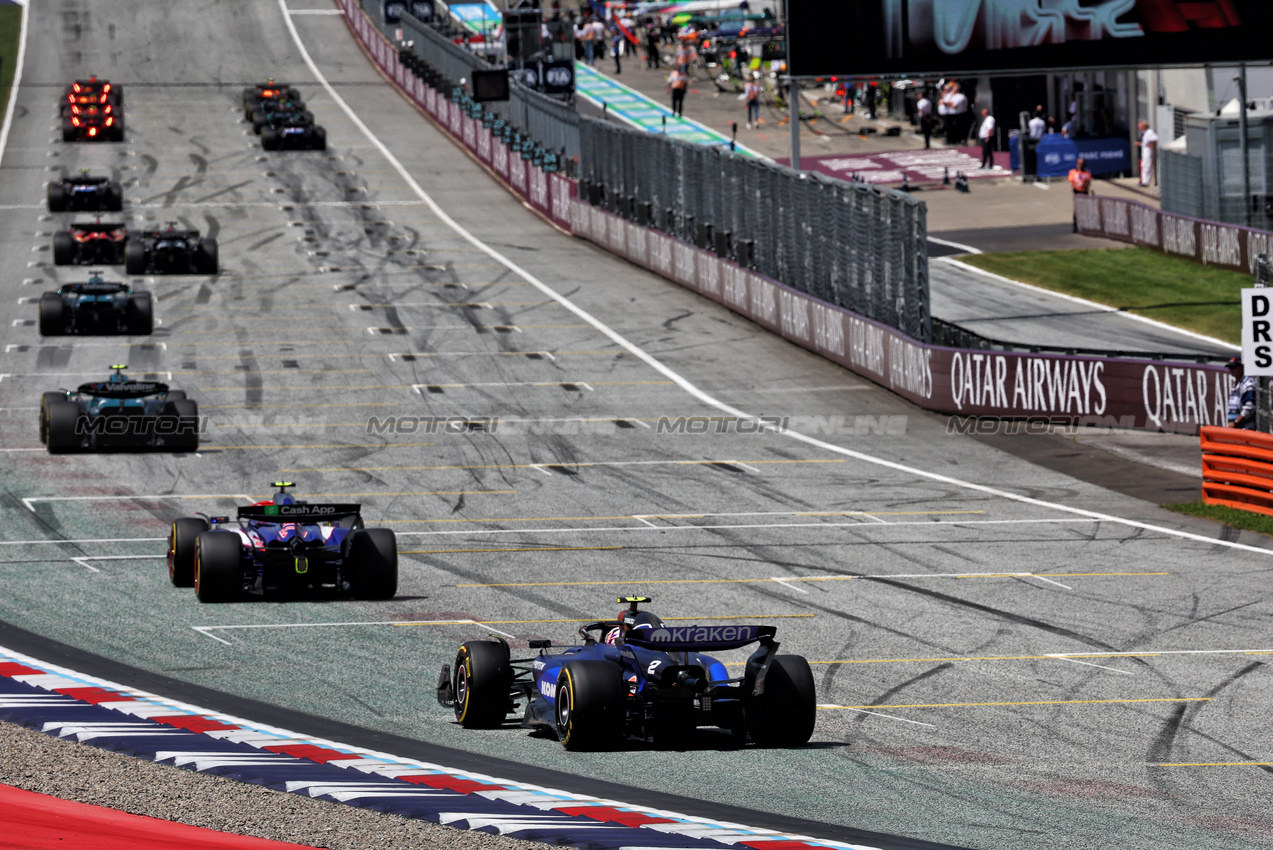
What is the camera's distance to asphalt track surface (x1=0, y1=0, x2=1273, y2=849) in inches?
549

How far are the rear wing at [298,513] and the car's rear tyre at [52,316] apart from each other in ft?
66.7

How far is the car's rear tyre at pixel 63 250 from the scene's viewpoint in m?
46.2

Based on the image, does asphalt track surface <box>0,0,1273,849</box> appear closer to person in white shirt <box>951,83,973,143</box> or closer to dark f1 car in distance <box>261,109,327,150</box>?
dark f1 car in distance <box>261,109,327,150</box>

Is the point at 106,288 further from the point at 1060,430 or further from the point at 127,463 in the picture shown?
the point at 1060,430

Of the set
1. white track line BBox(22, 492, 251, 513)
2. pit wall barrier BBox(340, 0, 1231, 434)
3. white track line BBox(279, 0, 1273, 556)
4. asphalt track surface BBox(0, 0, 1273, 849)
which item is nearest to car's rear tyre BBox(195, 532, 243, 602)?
asphalt track surface BBox(0, 0, 1273, 849)

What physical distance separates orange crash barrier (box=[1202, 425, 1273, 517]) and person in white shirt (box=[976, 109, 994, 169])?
36046 millimetres

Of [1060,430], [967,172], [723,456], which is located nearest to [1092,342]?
[1060,430]

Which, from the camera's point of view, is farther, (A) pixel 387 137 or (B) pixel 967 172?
(A) pixel 387 137

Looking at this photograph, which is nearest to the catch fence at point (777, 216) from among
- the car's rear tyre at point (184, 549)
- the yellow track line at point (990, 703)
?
the car's rear tyre at point (184, 549)

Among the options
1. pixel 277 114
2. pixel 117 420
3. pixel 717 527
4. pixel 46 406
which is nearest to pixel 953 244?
pixel 277 114

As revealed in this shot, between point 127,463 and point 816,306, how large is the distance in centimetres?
1538

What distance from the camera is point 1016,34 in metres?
39.5

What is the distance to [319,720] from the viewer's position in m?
14.8

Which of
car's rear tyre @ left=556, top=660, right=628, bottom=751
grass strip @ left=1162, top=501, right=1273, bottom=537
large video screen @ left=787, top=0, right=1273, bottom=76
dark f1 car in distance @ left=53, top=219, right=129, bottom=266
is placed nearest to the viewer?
car's rear tyre @ left=556, top=660, right=628, bottom=751
